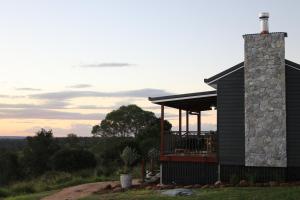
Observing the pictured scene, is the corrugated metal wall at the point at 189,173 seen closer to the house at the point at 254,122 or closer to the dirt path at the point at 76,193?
the house at the point at 254,122

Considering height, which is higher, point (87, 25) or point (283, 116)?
point (87, 25)

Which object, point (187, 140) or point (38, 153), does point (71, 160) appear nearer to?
point (38, 153)

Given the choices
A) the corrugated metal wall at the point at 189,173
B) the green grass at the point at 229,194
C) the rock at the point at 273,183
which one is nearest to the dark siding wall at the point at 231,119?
the corrugated metal wall at the point at 189,173

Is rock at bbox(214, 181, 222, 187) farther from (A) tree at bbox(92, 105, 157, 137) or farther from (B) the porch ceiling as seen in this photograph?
(A) tree at bbox(92, 105, 157, 137)

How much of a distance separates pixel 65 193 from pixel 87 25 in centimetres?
827

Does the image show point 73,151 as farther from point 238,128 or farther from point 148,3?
point 238,128

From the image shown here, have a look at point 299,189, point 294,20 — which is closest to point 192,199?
point 299,189

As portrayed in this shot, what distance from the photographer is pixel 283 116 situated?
18.8 meters

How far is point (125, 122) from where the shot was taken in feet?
186

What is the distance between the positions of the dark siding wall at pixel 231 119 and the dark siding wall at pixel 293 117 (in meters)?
Answer: 1.67

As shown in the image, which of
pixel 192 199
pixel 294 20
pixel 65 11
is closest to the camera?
pixel 192 199

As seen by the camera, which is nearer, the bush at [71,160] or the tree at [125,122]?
the bush at [71,160]

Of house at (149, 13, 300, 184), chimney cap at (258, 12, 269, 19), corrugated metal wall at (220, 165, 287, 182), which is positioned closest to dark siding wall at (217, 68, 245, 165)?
house at (149, 13, 300, 184)

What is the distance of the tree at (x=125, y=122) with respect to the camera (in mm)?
56469
